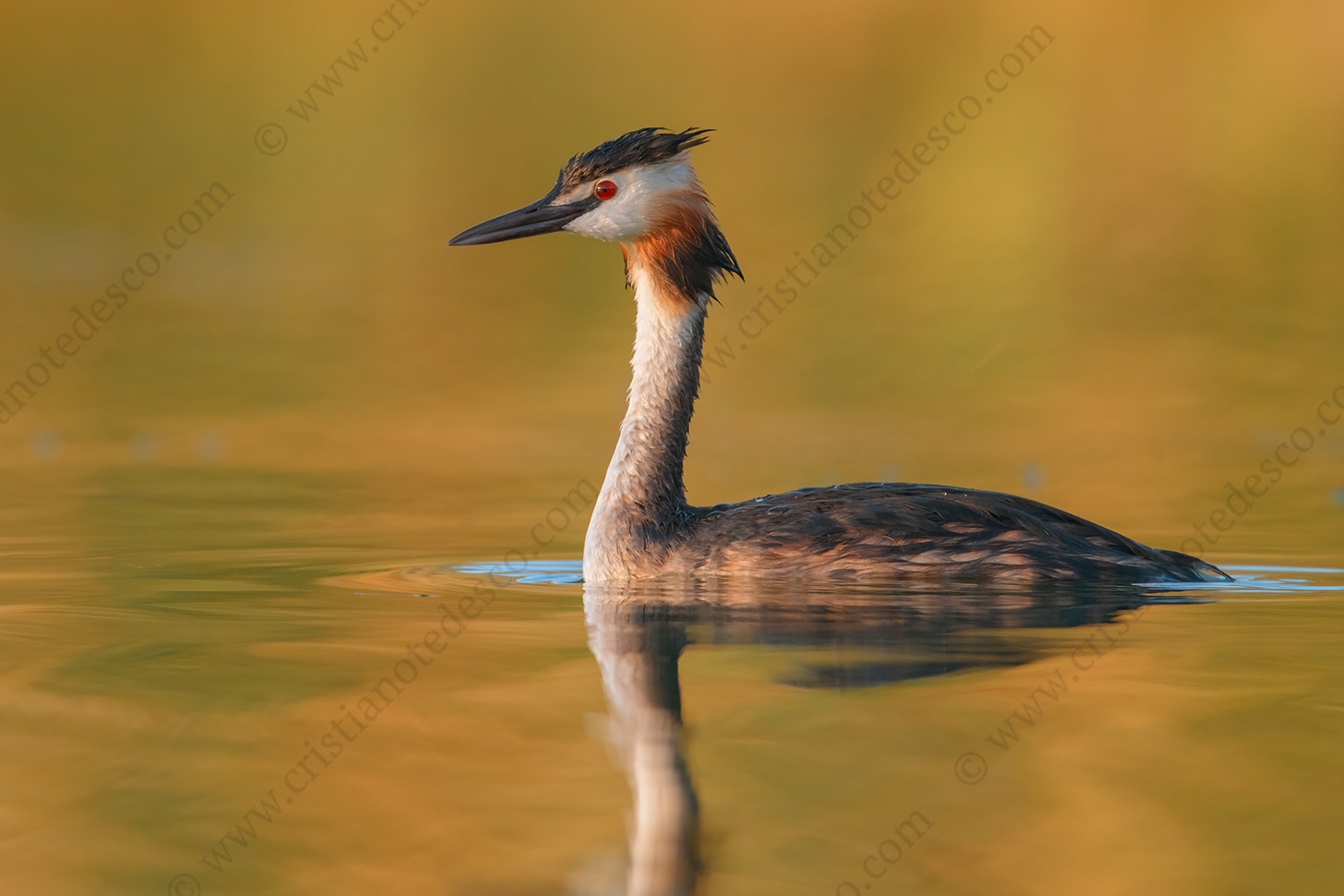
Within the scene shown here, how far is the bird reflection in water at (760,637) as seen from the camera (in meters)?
5.64

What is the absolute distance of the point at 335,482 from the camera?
1256 cm

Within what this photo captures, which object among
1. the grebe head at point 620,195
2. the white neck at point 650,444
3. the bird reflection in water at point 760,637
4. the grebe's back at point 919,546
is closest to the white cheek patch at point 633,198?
the grebe head at point 620,195

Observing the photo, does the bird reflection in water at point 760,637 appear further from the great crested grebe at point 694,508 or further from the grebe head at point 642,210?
the grebe head at point 642,210

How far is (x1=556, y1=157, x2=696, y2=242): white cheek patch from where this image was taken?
9.86 metres

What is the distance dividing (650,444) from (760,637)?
2.13 metres

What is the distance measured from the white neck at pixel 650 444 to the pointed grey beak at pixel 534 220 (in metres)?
0.39

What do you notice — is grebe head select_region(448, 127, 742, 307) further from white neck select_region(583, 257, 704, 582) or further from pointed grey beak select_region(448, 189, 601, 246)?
white neck select_region(583, 257, 704, 582)

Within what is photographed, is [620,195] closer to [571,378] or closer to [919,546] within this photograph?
[919,546]

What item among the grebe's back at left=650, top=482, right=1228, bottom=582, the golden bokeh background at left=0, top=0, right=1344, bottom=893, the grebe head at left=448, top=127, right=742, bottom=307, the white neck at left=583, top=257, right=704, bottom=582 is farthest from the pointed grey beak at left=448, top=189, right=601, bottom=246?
the grebe's back at left=650, top=482, right=1228, bottom=582

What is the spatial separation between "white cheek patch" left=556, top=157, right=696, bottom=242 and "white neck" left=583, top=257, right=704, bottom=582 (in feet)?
0.81

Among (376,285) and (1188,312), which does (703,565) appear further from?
(376,285)

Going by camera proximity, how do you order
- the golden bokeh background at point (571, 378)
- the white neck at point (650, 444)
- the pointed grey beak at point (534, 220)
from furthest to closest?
the pointed grey beak at point (534, 220)
the white neck at point (650, 444)
the golden bokeh background at point (571, 378)

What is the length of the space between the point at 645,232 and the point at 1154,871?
5526 millimetres

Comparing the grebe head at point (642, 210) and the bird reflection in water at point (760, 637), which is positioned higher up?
the grebe head at point (642, 210)
